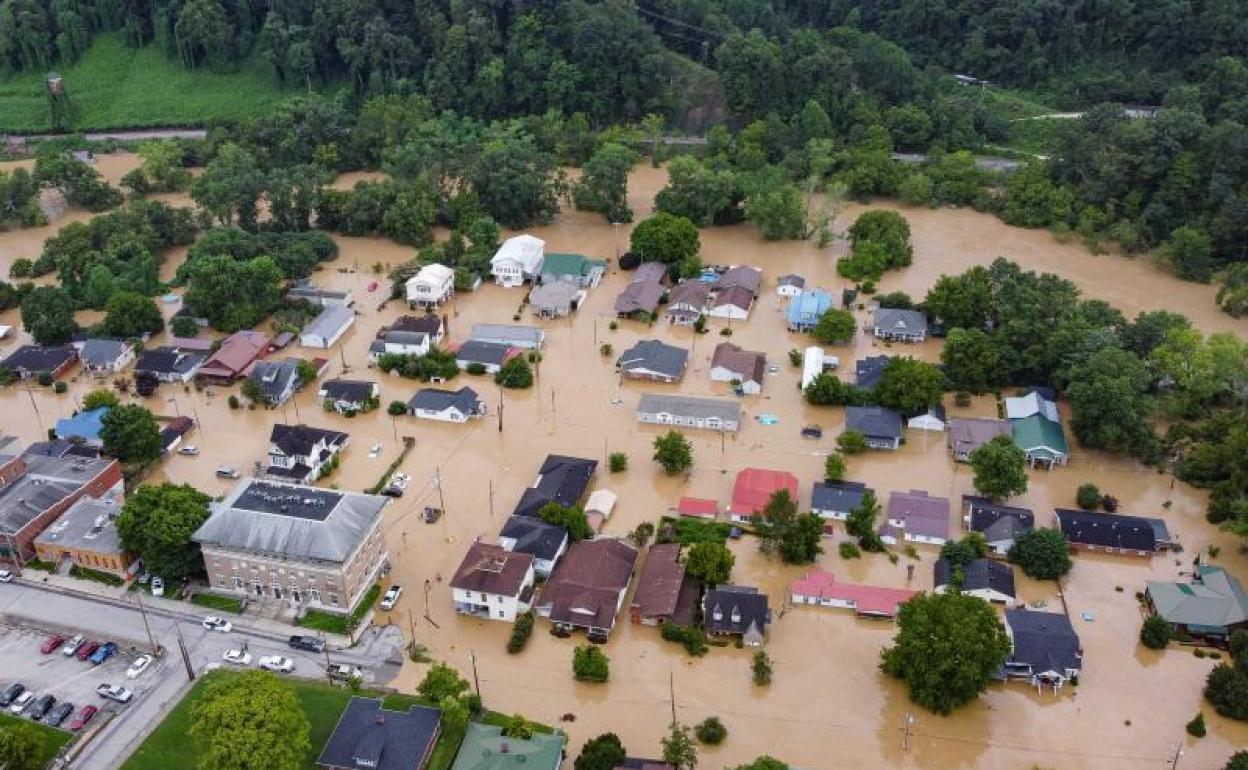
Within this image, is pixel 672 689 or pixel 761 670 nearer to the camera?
pixel 672 689

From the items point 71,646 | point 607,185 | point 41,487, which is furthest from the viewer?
point 607,185

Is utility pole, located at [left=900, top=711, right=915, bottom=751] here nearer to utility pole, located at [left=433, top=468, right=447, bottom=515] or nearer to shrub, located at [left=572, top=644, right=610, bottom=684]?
shrub, located at [left=572, top=644, right=610, bottom=684]

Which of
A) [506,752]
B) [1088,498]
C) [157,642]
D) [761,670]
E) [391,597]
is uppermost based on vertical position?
[1088,498]

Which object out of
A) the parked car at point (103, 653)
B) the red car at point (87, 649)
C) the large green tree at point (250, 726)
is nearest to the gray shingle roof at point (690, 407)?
the large green tree at point (250, 726)

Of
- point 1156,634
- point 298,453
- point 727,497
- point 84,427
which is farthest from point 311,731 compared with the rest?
point 1156,634

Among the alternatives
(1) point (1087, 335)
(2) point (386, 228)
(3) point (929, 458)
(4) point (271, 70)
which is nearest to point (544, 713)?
(3) point (929, 458)

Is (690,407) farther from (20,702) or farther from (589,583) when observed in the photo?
(20,702)
